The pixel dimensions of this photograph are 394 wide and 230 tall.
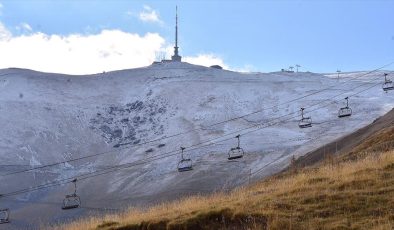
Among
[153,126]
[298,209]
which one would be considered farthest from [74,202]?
[298,209]

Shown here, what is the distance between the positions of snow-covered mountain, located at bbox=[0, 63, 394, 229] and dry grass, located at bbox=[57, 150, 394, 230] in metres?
30.7

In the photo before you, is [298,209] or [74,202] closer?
[298,209]

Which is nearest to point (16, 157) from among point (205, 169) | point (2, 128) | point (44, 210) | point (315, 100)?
point (2, 128)

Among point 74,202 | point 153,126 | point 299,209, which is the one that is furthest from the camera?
point 153,126

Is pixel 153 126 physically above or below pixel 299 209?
above

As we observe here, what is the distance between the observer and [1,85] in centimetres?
9475

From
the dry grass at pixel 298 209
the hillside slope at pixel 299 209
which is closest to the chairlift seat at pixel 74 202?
the hillside slope at pixel 299 209

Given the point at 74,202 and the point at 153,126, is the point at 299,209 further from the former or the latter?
the point at 153,126

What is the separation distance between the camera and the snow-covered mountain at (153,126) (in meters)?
53.9

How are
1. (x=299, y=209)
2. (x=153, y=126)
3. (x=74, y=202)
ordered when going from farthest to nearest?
(x=153, y=126)
(x=74, y=202)
(x=299, y=209)

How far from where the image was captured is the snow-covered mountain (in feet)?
177

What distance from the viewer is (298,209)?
12.6 m

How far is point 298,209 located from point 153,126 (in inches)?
2665

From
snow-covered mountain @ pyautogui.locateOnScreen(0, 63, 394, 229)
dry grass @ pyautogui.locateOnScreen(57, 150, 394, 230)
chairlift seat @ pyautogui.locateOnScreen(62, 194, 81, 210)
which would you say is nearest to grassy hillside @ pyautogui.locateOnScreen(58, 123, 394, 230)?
dry grass @ pyautogui.locateOnScreen(57, 150, 394, 230)
